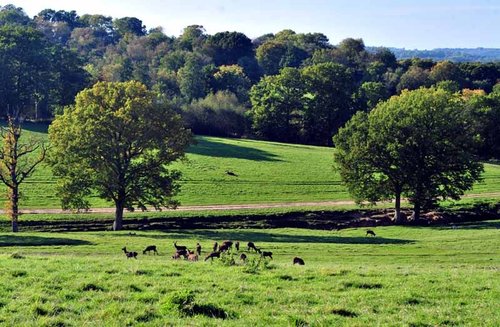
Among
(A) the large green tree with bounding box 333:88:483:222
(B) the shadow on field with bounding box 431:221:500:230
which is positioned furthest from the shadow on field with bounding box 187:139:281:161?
(B) the shadow on field with bounding box 431:221:500:230

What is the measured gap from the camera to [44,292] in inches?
597

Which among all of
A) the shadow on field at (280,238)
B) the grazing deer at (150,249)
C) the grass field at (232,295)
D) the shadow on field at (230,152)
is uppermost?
the shadow on field at (230,152)

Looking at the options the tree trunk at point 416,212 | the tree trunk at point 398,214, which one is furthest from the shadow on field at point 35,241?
the tree trunk at point 416,212

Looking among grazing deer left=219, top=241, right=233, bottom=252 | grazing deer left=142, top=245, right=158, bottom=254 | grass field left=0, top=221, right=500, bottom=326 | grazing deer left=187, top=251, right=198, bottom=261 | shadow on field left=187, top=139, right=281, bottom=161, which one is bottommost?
grazing deer left=142, top=245, right=158, bottom=254

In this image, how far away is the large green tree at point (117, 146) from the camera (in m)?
48.9

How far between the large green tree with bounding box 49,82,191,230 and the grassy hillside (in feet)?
17.1

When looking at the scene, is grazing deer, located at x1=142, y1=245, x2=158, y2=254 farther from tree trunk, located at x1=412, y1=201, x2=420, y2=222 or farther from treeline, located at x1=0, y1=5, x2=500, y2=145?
treeline, located at x1=0, y1=5, x2=500, y2=145

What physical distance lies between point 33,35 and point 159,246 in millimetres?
88347

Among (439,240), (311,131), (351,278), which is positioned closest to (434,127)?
(439,240)

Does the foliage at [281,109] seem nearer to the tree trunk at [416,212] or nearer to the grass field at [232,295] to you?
the tree trunk at [416,212]

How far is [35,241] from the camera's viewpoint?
3834 centimetres

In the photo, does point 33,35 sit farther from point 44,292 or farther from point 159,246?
point 44,292

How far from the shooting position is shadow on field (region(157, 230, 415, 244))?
139 feet

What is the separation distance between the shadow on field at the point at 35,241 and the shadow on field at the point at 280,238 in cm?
861
